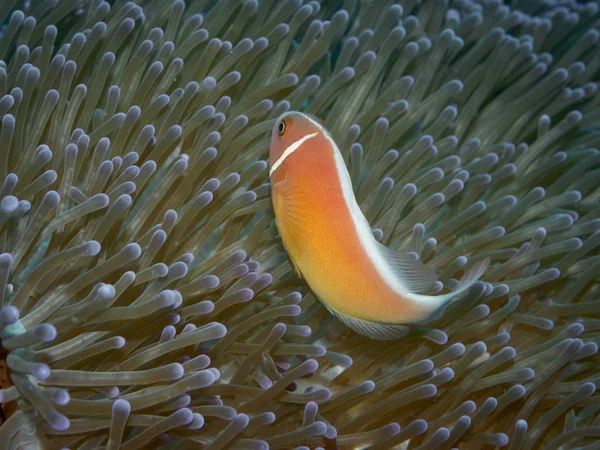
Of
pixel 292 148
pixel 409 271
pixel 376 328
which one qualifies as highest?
pixel 292 148

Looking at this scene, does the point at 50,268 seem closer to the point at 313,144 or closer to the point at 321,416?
the point at 313,144

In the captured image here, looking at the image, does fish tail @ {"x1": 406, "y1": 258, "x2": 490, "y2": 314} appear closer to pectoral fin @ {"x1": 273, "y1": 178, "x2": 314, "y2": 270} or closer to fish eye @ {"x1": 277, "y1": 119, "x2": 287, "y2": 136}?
pectoral fin @ {"x1": 273, "y1": 178, "x2": 314, "y2": 270}

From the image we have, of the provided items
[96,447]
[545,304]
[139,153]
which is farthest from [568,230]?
[96,447]

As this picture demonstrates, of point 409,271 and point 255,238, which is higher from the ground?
point 409,271

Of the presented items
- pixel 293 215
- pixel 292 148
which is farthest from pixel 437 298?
pixel 292 148

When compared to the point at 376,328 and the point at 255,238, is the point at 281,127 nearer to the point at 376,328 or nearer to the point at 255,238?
the point at 255,238

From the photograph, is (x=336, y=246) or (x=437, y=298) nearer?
(x=437, y=298)

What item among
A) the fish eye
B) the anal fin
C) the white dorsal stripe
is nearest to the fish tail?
the white dorsal stripe

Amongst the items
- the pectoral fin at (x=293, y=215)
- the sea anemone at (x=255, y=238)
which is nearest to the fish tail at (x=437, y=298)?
the pectoral fin at (x=293, y=215)
